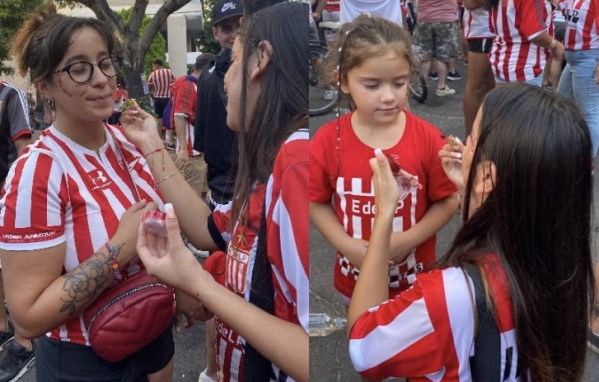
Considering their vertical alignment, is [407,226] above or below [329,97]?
below

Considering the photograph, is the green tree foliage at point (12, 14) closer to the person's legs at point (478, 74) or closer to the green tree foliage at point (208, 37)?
the green tree foliage at point (208, 37)

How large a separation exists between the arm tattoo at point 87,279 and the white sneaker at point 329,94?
468mm

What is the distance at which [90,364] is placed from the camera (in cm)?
126

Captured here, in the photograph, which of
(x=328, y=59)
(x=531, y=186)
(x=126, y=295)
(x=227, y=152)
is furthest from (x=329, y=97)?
(x=126, y=295)

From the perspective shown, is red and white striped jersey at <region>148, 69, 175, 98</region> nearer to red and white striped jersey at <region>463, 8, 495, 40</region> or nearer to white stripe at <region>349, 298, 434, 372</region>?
white stripe at <region>349, 298, 434, 372</region>

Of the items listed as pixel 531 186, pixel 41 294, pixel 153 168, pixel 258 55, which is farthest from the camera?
pixel 153 168

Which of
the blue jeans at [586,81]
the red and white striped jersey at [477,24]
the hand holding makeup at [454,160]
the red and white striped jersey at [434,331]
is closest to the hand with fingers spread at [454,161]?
the hand holding makeup at [454,160]

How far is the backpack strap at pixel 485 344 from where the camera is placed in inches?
36.2

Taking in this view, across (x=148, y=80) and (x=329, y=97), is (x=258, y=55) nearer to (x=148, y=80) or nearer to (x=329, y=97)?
(x=329, y=97)

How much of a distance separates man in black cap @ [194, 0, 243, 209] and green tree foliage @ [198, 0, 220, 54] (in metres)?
0.02

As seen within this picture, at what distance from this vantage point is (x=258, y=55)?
777 millimetres

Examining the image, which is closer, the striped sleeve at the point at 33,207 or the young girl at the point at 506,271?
the young girl at the point at 506,271

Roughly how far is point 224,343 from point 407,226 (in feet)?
2.11

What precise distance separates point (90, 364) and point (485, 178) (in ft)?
2.87
